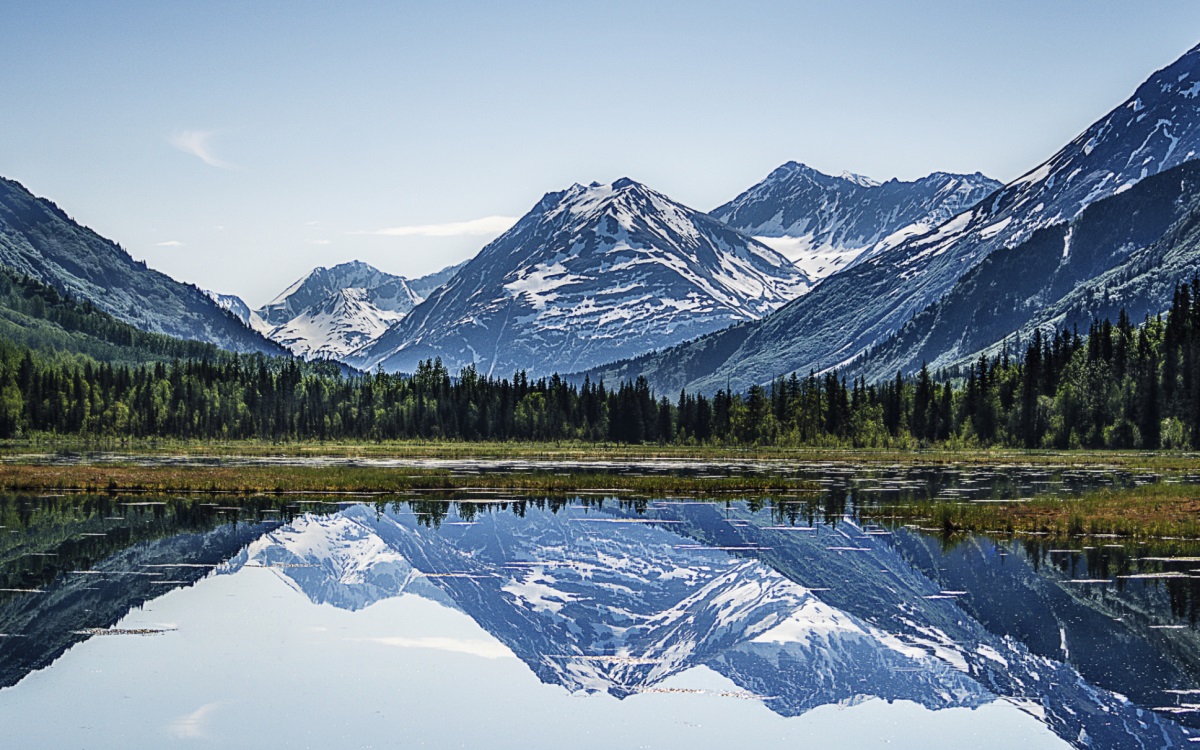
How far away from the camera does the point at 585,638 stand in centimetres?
3616

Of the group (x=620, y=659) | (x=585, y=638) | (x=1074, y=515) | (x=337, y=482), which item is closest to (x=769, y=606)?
(x=585, y=638)

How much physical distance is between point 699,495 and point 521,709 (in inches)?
2133

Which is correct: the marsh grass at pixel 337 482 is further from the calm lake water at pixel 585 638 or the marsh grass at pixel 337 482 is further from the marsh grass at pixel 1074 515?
the calm lake water at pixel 585 638

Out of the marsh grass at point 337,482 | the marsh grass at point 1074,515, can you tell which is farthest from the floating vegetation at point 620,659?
the marsh grass at point 337,482

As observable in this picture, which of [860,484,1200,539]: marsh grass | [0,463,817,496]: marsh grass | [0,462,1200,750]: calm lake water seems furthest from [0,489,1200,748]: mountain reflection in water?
[0,463,817,496]: marsh grass

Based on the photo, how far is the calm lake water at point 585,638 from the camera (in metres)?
26.0

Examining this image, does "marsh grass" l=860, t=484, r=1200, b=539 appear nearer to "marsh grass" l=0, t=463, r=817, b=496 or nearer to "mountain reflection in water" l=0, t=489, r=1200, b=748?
"mountain reflection in water" l=0, t=489, r=1200, b=748

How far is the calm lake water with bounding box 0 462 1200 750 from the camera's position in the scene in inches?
1022

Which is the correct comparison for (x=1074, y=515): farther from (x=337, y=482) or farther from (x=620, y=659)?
(x=337, y=482)

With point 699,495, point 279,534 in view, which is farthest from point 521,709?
point 699,495

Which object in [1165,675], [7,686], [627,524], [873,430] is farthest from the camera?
[873,430]

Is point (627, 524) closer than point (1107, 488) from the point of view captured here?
Yes

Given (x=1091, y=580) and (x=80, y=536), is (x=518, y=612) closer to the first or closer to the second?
(x=1091, y=580)

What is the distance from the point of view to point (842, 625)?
3766cm
